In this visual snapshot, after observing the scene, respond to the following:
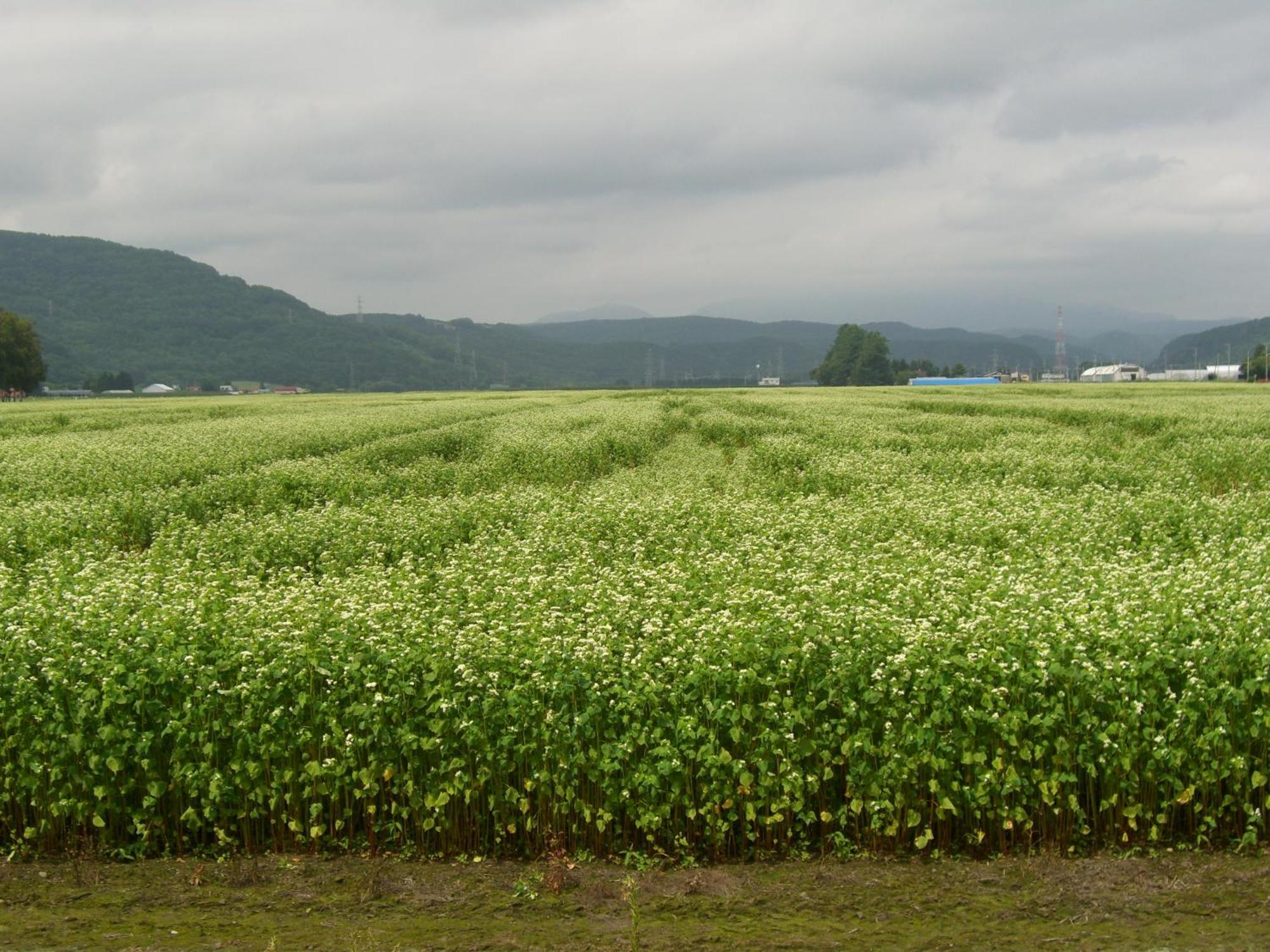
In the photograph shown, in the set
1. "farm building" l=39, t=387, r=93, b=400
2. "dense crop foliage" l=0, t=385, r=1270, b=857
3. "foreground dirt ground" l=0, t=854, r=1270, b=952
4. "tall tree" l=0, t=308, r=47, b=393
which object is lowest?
"foreground dirt ground" l=0, t=854, r=1270, b=952

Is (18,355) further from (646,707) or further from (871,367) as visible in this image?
(871,367)

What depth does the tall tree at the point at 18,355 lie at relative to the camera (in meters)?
103

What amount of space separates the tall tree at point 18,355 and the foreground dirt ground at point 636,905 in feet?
374

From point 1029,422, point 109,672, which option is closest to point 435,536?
point 109,672

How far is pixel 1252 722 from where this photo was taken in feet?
25.1

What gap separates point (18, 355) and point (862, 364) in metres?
136

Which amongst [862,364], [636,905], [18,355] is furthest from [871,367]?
[636,905]

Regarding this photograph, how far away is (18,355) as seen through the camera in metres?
104

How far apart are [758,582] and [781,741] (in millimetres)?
3288

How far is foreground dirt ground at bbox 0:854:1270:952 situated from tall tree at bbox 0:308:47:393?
114m

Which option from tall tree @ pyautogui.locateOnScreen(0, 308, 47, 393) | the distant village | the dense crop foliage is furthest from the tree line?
the dense crop foliage

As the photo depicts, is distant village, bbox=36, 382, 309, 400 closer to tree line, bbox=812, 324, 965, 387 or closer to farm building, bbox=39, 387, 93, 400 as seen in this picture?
farm building, bbox=39, 387, 93, 400

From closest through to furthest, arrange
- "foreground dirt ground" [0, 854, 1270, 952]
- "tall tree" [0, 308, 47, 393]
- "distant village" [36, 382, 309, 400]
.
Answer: "foreground dirt ground" [0, 854, 1270, 952] → "tall tree" [0, 308, 47, 393] → "distant village" [36, 382, 309, 400]

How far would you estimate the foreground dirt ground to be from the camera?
267 inches
